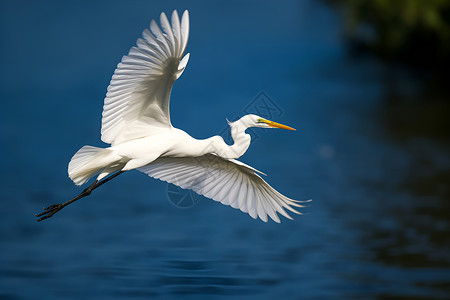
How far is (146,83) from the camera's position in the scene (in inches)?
160

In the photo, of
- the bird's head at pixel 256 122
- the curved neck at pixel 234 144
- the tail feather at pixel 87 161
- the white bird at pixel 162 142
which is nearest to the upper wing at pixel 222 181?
the white bird at pixel 162 142

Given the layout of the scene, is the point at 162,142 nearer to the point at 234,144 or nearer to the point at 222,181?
the point at 234,144

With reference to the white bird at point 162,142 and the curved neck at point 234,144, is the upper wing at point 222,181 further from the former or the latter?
the curved neck at point 234,144

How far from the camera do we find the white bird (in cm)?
384

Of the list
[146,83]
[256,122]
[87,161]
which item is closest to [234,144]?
[256,122]

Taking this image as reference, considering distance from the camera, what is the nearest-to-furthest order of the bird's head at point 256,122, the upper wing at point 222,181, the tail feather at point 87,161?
the tail feather at point 87,161
the bird's head at point 256,122
the upper wing at point 222,181

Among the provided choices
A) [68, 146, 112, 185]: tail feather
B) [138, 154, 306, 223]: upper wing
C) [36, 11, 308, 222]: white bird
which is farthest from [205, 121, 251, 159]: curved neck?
[68, 146, 112, 185]: tail feather

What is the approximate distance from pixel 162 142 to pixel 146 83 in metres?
0.46

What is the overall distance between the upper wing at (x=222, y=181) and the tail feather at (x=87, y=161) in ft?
1.80

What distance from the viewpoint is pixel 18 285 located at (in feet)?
26.2

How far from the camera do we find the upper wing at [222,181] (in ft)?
15.3

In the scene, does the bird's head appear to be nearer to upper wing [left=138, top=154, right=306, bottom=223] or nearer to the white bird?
the white bird

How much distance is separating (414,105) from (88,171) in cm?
1715

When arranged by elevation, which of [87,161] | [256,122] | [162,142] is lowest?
[87,161]
